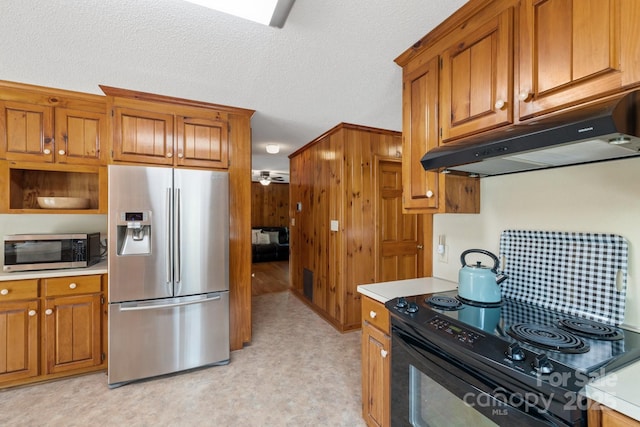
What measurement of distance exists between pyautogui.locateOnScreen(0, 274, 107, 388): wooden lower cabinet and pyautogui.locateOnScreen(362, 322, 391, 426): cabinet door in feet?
7.29

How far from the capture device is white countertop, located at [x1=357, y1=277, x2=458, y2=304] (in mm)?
1591

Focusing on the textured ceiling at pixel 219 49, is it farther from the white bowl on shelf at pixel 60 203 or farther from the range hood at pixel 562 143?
the white bowl on shelf at pixel 60 203

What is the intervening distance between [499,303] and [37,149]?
3.60 meters

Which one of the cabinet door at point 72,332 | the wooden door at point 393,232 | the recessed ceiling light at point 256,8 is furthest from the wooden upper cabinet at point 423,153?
the cabinet door at point 72,332

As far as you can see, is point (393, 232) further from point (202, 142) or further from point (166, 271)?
point (166, 271)

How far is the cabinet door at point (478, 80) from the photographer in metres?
1.25

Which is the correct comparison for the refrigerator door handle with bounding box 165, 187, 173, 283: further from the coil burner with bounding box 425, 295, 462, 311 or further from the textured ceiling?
the coil burner with bounding box 425, 295, 462, 311

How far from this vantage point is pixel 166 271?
225cm

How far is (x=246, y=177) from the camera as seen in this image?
279 centimetres

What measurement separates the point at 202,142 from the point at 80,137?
103cm

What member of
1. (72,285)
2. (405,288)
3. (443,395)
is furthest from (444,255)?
(72,285)

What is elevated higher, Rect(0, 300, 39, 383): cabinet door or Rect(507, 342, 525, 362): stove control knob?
Rect(507, 342, 525, 362): stove control knob

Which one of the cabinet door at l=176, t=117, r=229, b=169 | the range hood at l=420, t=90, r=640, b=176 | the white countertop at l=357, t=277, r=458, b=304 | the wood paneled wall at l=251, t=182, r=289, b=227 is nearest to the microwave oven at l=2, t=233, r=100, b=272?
the cabinet door at l=176, t=117, r=229, b=169

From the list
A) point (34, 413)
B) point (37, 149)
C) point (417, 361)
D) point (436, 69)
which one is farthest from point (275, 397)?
point (37, 149)
